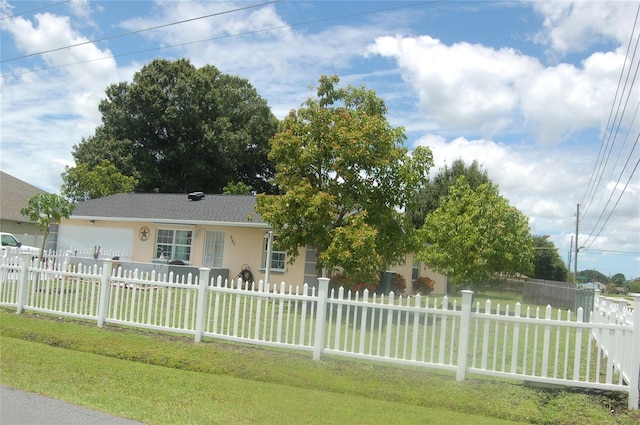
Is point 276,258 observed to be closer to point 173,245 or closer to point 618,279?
point 173,245

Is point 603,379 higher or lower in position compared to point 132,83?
lower

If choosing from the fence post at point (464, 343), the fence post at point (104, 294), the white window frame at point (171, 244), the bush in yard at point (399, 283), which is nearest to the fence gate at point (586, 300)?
the bush in yard at point (399, 283)

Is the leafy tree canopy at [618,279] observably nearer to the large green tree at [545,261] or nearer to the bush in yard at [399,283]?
the large green tree at [545,261]

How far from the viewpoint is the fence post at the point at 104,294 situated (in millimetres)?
11508

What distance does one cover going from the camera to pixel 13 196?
3812cm

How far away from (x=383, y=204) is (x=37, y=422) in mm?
11453

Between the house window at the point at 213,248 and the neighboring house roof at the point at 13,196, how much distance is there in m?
18.7

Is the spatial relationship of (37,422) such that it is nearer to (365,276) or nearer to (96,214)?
(365,276)

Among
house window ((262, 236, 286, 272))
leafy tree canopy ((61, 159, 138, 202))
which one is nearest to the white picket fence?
house window ((262, 236, 286, 272))

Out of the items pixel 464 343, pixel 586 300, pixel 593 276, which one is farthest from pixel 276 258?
pixel 593 276

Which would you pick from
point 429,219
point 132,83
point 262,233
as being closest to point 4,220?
point 132,83

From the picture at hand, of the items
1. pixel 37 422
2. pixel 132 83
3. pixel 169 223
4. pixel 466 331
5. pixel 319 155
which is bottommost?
pixel 37 422

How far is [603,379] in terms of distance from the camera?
9.09 metres

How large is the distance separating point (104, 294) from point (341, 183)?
7.05m
